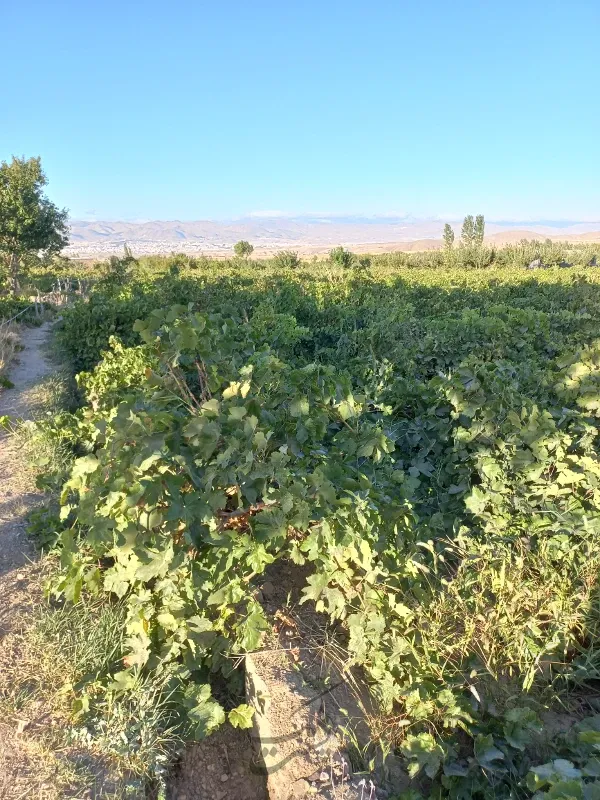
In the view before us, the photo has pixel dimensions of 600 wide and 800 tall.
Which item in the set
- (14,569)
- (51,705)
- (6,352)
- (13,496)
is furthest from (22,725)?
(6,352)

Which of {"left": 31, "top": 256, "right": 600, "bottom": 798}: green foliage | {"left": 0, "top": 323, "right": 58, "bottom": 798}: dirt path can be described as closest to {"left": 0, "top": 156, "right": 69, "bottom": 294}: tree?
{"left": 0, "top": 323, "right": 58, "bottom": 798}: dirt path

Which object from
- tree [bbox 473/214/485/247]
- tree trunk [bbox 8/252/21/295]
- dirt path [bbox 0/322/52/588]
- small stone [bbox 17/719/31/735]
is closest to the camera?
small stone [bbox 17/719/31/735]

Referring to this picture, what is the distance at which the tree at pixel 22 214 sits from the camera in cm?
2452

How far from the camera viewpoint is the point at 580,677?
103 inches

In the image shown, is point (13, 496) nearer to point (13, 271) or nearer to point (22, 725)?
point (22, 725)

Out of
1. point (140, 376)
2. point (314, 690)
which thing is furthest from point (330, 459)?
point (140, 376)

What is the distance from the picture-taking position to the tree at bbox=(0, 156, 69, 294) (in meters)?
24.5

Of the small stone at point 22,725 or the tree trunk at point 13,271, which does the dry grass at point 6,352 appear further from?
the tree trunk at point 13,271

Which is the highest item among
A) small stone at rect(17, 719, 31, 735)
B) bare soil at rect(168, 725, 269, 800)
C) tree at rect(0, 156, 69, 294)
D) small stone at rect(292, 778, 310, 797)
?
tree at rect(0, 156, 69, 294)

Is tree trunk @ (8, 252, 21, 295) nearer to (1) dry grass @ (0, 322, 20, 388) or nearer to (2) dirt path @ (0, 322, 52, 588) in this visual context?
(1) dry grass @ (0, 322, 20, 388)

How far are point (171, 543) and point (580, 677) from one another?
2043 millimetres

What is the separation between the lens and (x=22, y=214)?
A: 24531 mm

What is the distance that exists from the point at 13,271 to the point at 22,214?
2607 mm

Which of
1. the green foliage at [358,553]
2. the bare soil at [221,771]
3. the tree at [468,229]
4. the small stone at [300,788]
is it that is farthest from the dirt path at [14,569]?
the tree at [468,229]
